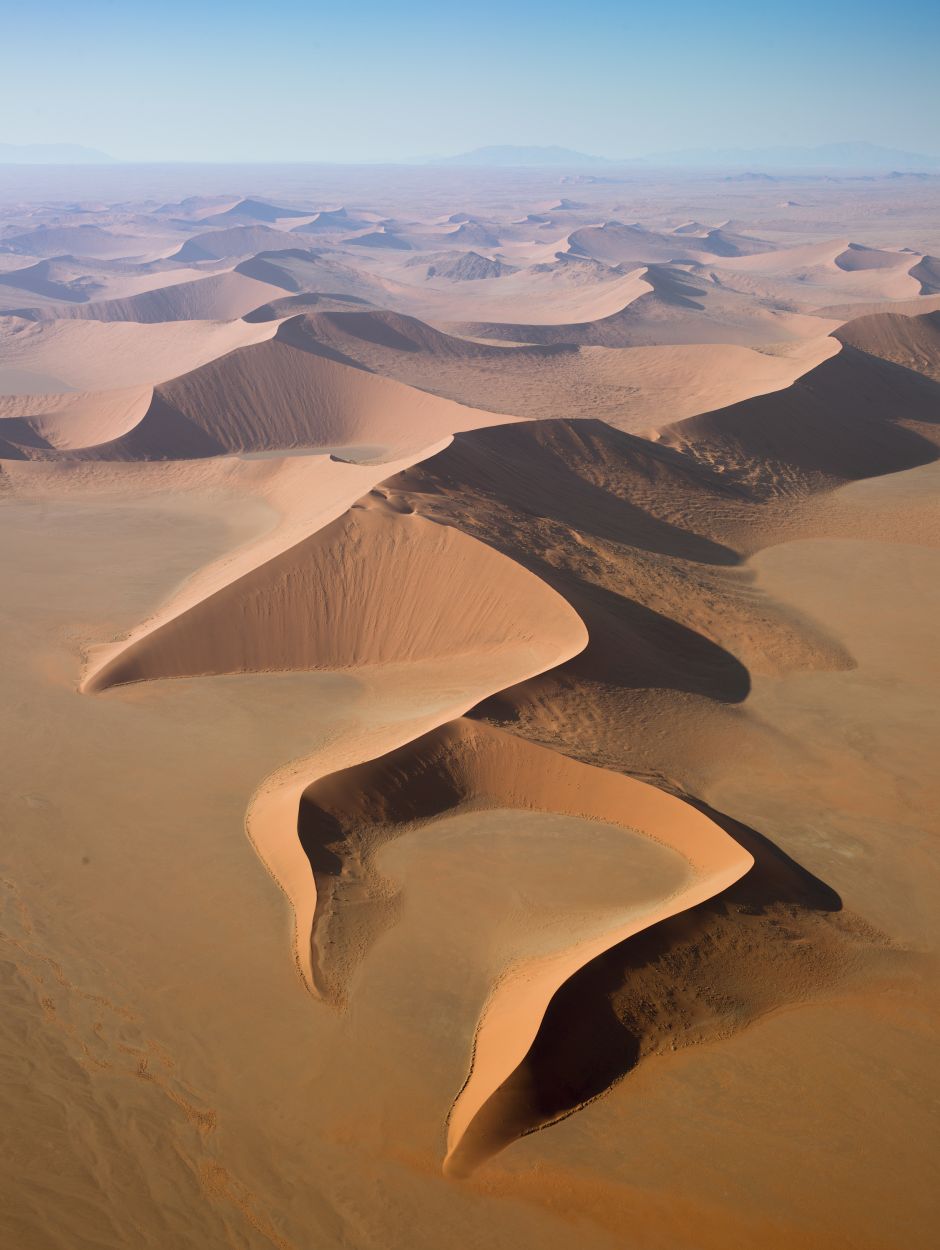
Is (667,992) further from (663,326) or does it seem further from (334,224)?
(334,224)

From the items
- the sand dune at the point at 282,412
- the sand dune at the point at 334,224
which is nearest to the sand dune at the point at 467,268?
the sand dune at the point at 334,224

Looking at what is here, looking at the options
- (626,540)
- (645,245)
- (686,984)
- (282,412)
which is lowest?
(686,984)

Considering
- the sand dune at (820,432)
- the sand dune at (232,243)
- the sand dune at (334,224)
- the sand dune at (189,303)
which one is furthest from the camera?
the sand dune at (334,224)

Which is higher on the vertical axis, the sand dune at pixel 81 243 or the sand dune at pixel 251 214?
the sand dune at pixel 251 214

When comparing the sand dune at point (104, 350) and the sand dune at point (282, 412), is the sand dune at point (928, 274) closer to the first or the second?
the sand dune at point (104, 350)

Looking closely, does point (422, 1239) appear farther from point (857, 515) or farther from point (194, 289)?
point (194, 289)

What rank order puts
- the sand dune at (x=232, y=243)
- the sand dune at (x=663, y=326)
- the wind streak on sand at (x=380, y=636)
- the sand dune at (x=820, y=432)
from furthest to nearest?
the sand dune at (x=232, y=243)
the sand dune at (x=663, y=326)
the sand dune at (x=820, y=432)
the wind streak on sand at (x=380, y=636)

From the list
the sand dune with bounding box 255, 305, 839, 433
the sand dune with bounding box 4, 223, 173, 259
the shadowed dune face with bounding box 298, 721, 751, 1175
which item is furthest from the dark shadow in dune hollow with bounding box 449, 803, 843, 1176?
the sand dune with bounding box 4, 223, 173, 259

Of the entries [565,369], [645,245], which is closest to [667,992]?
[565,369]
